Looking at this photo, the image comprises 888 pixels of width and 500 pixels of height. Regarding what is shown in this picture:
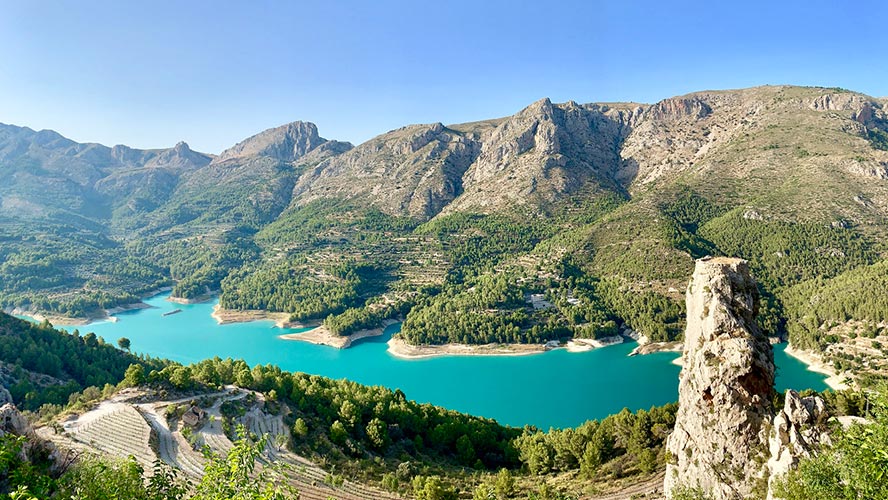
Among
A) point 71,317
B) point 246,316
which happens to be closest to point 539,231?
point 246,316

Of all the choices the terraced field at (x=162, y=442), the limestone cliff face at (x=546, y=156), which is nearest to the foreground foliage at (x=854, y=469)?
the terraced field at (x=162, y=442)

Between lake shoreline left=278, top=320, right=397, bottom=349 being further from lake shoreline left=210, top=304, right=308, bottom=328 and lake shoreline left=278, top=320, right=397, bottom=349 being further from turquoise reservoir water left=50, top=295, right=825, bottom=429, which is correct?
lake shoreline left=210, top=304, right=308, bottom=328

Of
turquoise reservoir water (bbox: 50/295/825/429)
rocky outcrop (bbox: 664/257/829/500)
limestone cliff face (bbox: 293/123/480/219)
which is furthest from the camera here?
limestone cliff face (bbox: 293/123/480/219)

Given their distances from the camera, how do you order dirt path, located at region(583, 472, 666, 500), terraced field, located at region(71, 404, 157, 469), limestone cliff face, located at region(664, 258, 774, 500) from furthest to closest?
terraced field, located at region(71, 404, 157, 469) → dirt path, located at region(583, 472, 666, 500) → limestone cliff face, located at region(664, 258, 774, 500)

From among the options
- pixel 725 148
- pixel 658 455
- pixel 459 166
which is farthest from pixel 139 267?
pixel 725 148

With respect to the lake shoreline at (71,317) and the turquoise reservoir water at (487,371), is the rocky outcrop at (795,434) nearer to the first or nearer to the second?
the turquoise reservoir water at (487,371)

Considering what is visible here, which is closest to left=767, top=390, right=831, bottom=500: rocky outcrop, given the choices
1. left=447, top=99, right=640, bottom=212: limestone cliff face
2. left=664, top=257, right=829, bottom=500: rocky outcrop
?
left=664, top=257, right=829, bottom=500: rocky outcrop
